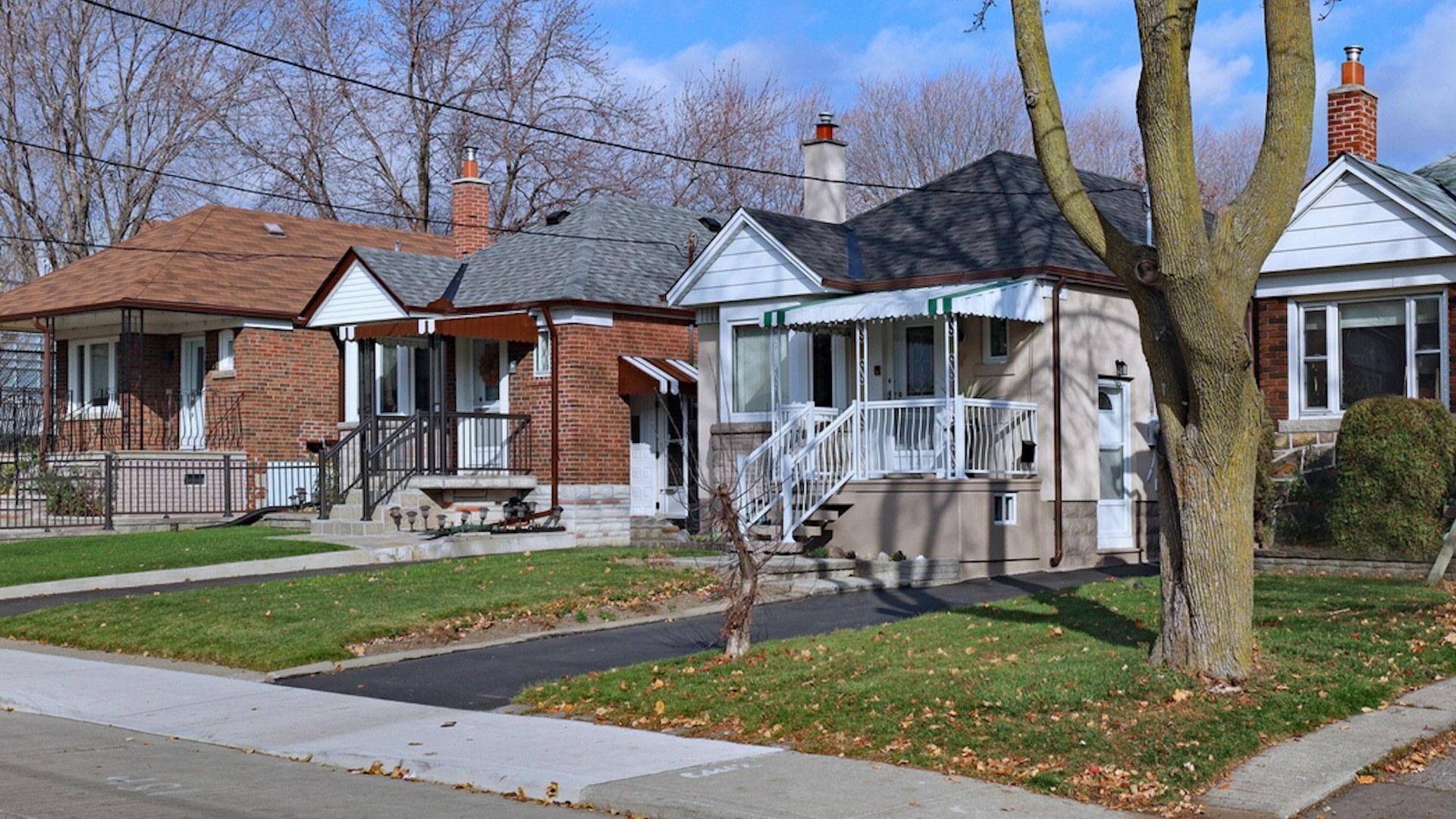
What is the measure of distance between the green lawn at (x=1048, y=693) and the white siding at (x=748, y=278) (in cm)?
904

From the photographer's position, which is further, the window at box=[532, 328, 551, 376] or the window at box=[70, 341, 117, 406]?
the window at box=[70, 341, 117, 406]

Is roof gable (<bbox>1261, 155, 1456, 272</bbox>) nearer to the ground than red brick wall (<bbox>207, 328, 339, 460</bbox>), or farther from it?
farther from it

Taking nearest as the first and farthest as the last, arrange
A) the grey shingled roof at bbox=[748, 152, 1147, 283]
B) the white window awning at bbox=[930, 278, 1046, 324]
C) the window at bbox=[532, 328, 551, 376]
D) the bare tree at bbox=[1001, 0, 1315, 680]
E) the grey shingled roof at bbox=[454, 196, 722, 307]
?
the bare tree at bbox=[1001, 0, 1315, 680] → the white window awning at bbox=[930, 278, 1046, 324] → the grey shingled roof at bbox=[748, 152, 1147, 283] → the window at bbox=[532, 328, 551, 376] → the grey shingled roof at bbox=[454, 196, 722, 307]

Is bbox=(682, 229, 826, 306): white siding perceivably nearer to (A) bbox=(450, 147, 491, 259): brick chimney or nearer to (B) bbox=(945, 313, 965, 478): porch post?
(B) bbox=(945, 313, 965, 478): porch post

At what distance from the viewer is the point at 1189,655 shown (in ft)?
33.2

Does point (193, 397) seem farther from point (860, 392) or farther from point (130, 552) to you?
point (860, 392)

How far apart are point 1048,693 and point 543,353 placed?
16815 millimetres

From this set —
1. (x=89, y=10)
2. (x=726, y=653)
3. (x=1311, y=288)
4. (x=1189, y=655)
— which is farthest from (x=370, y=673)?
(x=89, y=10)

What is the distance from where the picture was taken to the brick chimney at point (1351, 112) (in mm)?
19875

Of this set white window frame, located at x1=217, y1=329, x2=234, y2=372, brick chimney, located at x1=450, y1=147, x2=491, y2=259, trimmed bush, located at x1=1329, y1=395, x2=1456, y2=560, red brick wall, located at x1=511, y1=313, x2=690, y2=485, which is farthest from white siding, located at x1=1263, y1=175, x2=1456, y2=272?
white window frame, located at x1=217, y1=329, x2=234, y2=372

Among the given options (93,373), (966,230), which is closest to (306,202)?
(93,373)

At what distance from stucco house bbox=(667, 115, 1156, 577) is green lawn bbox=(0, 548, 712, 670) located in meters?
2.43

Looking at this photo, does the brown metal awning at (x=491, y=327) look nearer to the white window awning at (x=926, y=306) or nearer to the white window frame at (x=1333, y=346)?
the white window awning at (x=926, y=306)

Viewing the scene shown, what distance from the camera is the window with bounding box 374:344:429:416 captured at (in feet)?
92.2
